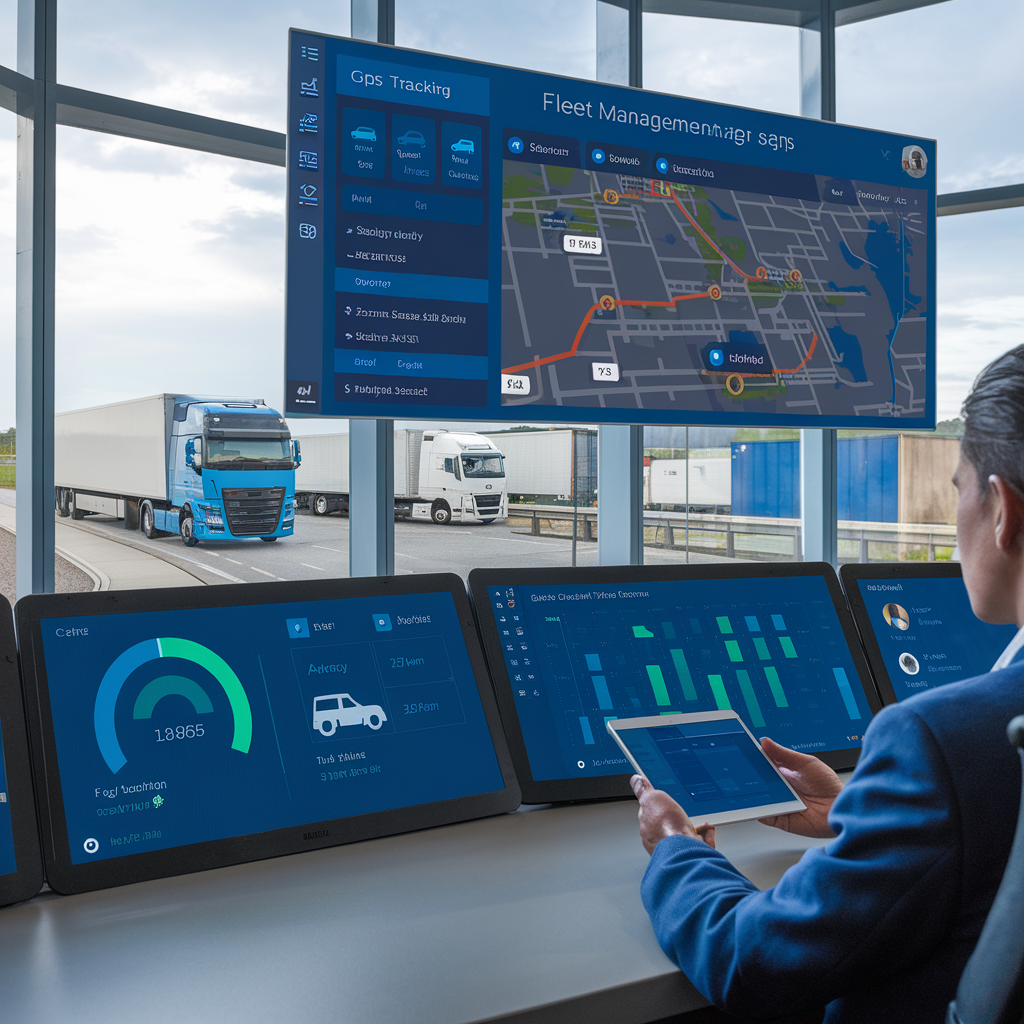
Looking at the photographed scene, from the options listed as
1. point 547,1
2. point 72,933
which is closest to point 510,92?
point 547,1

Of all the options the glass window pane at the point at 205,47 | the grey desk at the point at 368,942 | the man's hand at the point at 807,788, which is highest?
the glass window pane at the point at 205,47

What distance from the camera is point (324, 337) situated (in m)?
1.91

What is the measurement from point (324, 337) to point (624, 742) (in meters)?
1.20

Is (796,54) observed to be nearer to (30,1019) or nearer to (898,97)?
(898,97)

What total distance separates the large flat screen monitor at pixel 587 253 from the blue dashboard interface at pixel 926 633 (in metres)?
0.81

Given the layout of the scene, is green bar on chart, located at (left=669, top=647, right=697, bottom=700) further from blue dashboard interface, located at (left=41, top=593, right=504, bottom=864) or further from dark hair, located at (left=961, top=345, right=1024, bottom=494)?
dark hair, located at (left=961, top=345, right=1024, bottom=494)

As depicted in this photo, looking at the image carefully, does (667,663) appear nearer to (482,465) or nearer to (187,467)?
(482,465)

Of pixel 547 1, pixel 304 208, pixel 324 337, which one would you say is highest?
pixel 547 1

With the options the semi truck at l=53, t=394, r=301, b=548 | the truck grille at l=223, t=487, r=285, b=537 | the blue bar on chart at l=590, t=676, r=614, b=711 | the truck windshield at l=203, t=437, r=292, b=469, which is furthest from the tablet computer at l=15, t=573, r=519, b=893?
the truck windshield at l=203, t=437, r=292, b=469

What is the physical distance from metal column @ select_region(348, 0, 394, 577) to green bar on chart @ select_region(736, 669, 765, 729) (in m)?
1.31

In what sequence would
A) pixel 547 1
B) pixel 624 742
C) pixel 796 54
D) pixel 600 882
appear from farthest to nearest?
pixel 796 54 → pixel 547 1 → pixel 624 742 → pixel 600 882

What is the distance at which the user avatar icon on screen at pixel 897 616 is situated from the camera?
1.68 meters

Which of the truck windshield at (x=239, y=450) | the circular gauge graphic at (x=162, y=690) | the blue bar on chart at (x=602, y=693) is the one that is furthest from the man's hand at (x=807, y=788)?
the truck windshield at (x=239, y=450)

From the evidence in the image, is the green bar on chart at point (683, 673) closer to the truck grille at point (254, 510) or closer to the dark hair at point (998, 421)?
the dark hair at point (998, 421)
